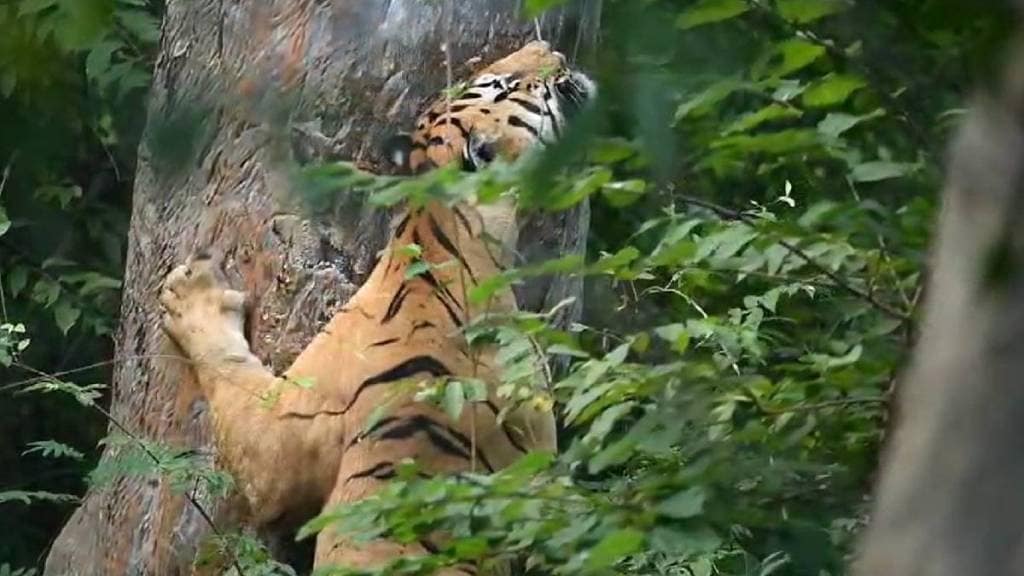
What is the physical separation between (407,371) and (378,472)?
0.22m

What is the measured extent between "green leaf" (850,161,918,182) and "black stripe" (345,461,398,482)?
1.48 metres

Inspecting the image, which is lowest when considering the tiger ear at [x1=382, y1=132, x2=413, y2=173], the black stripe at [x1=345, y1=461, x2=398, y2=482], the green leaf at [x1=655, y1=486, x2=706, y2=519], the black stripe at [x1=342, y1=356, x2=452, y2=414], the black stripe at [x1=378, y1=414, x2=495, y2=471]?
the black stripe at [x1=345, y1=461, x2=398, y2=482]

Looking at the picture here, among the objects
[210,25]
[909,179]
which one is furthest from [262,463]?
[909,179]

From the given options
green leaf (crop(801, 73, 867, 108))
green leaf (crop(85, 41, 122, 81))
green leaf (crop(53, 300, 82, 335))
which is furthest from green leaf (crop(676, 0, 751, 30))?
green leaf (crop(53, 300, 82, 335))

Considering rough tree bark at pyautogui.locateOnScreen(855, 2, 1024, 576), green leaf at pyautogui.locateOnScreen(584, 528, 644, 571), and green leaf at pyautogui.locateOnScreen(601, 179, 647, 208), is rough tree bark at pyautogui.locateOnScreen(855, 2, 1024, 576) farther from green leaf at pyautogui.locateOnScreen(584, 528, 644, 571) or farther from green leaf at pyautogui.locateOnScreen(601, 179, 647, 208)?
green leaf at pyautogui.locateOnScreen(601, 179, 647, 208)

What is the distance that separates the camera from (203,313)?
11.3 ft

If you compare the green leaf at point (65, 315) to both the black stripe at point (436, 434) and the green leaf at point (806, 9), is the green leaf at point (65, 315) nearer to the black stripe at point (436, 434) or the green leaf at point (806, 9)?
the black stripe at point (436, 434)

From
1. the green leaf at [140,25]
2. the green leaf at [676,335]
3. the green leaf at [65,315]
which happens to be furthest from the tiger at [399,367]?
the green leaf at [65,315]

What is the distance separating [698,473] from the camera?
1.91m

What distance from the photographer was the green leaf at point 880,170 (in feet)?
6.30

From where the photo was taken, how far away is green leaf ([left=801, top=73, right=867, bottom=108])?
1.94 m

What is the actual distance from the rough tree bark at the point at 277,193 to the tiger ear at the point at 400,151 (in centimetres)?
3

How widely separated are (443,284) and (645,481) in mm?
1292

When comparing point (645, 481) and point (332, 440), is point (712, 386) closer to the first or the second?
point (645, 481)
